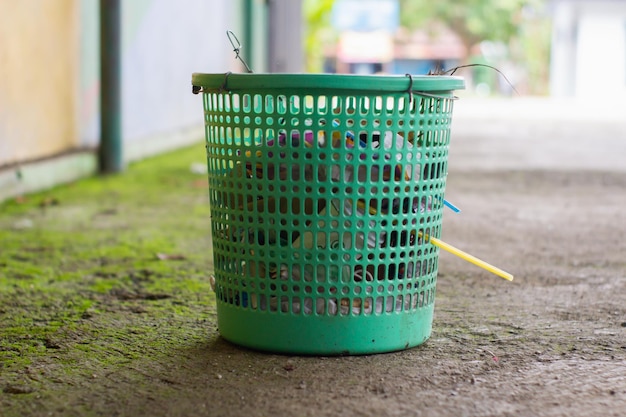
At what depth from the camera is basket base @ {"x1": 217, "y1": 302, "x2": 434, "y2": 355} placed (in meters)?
2.55

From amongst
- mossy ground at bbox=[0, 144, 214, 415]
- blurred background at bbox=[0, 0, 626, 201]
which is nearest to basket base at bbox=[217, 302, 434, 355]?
mossy ground at bbox=[0, 144, 214, 415]

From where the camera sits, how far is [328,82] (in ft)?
7.82

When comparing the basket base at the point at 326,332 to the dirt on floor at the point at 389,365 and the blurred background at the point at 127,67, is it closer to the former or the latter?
the dirt on floor at the point at 389,365

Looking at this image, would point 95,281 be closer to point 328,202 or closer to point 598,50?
point 328,202

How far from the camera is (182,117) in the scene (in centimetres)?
1081

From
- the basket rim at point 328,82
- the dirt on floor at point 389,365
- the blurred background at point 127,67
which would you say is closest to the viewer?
the dirt on floor at point 389,365

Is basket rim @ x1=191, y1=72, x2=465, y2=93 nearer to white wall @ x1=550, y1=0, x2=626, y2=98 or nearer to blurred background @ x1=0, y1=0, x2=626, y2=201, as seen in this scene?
blurred background @ x1=0, y1=0, x2=626, y2=201

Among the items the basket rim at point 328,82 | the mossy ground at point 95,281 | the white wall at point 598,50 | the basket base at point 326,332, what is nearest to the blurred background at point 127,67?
the basket rim at point 328,82

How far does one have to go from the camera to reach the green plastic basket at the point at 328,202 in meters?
2.44

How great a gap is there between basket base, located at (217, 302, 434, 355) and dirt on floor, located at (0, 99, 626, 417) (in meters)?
0.03

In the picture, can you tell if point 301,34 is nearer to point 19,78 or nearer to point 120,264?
point 19,78

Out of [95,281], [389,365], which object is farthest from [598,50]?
→ [389,365]

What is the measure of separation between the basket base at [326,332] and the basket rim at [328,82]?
641 millimetres

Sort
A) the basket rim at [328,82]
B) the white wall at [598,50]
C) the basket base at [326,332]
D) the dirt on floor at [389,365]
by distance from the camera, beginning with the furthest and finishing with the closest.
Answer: the white wall at [598,50] < the basket base at [326,332] < the basket rim at [328,82] < the dirt on floor at [389,365]
